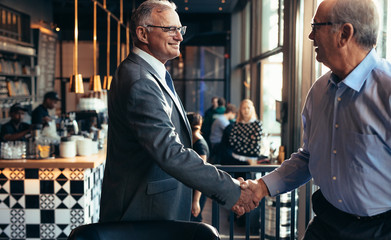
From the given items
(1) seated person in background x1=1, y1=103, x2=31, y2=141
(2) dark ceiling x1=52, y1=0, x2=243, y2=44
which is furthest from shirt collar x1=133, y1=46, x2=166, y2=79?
(2) dark ceiling x1=52, y1=0, x2=243, y2=44

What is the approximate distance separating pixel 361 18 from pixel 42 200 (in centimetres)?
335

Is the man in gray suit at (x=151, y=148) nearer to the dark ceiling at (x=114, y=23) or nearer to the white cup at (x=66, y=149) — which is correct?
the white cup at (x=66, y=149)

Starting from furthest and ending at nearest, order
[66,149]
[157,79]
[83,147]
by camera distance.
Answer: [83,147] < [66,149] < [157,79]

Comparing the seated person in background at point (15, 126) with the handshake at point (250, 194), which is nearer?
the handshake at point (250, 194)

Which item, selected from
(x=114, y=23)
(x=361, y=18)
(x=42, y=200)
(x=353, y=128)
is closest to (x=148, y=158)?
(x=353, y=128)

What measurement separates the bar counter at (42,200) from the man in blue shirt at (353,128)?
8.94 ft

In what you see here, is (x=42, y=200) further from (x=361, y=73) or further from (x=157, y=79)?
(x=361, y=73)

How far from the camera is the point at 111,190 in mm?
1969

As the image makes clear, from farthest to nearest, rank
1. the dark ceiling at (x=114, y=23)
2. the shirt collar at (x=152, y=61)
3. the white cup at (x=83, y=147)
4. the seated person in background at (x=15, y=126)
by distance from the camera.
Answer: the dark ceiling at (x=114, y=23)
the seated person in background at (x=15, y=126)
the white cup at (x=83, y=147)
the shirt collar at (x=152, y=61)

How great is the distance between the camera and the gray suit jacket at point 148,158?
6.03ft

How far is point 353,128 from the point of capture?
5.47ft

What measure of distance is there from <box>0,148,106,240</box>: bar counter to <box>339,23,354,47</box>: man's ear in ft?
9.44

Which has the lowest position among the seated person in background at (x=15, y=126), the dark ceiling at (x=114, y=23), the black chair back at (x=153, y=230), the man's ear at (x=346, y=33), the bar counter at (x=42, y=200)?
the bar counter at (x=42, y=200)

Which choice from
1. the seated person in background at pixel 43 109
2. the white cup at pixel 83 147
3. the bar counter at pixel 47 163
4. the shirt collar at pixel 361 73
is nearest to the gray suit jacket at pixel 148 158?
the shirt collar at pixel 361 73
